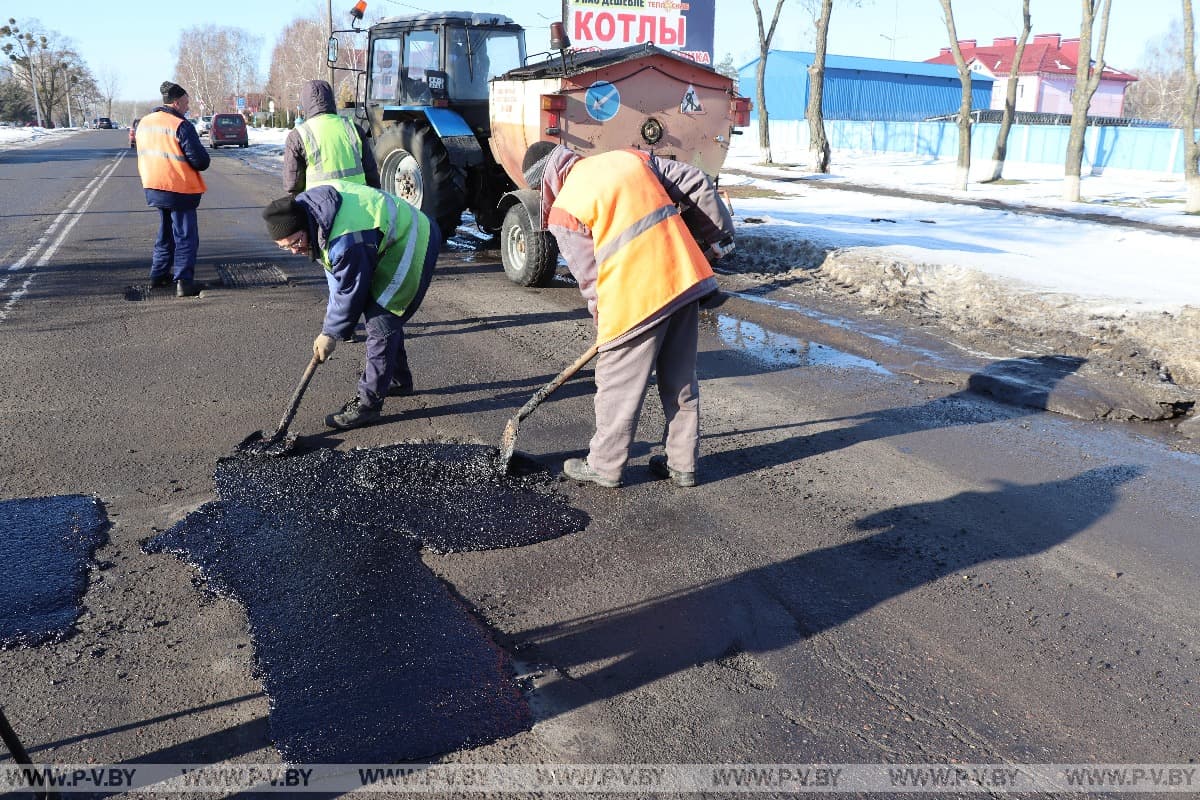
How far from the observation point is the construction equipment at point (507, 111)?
8.03 metres

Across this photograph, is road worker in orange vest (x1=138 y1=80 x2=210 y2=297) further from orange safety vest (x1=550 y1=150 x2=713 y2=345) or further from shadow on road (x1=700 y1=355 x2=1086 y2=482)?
shadow on road (x1=700 y1=355 x2=1086 y2=482)

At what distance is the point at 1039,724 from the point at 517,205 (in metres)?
6.96

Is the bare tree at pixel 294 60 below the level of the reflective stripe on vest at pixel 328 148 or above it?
above

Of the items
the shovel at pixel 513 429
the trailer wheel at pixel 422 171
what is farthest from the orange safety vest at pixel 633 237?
the trailer wheel at pixel 422 171

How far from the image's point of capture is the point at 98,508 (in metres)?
3.71

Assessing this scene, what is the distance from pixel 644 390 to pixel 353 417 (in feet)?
5.59

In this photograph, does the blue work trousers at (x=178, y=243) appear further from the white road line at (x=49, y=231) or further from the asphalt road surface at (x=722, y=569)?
the white road line at (x=49, y=231)

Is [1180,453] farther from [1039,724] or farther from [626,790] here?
[626,790]

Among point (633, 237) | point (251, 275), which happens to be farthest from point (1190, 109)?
point (633, 237)

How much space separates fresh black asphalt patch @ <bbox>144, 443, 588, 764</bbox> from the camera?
7.98 feet

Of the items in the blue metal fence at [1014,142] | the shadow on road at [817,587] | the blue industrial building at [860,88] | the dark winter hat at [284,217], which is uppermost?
the blue industrial building at [860,88]

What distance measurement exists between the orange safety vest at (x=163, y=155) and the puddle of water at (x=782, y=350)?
4.53 m

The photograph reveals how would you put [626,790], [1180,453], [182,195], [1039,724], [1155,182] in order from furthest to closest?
[1155,182]
[182,195]
[1180,453]
[1039,724]
[626,790]

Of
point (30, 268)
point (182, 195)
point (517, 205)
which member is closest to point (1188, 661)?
point (517, 205)
